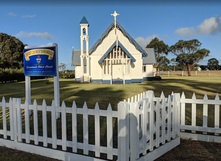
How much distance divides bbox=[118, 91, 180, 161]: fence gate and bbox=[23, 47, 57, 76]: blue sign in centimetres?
314

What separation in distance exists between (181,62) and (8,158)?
5913 centimetres

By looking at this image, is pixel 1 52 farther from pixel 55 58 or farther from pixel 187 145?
pixel 187 145

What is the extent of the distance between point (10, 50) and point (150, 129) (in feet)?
177

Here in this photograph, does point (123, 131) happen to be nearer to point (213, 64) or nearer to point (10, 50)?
point (10, 50)

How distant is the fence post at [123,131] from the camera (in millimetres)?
2760

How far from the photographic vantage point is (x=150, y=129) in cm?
340

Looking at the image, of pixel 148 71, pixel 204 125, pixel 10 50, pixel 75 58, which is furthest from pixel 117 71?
pixel 10 50

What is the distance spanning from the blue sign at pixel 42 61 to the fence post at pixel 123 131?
346cm

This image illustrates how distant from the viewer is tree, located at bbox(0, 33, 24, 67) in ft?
157

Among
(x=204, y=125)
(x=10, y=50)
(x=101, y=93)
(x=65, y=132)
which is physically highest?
(x=10, y=50)

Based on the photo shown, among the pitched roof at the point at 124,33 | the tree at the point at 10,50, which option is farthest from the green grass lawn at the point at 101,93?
the tree at the point at 10,50

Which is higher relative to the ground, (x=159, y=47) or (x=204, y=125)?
(x=159, y=47)

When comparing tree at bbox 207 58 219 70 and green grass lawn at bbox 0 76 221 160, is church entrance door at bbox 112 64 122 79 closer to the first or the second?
green grass lawn at bbox 0 76 221 160

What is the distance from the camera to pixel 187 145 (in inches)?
165
